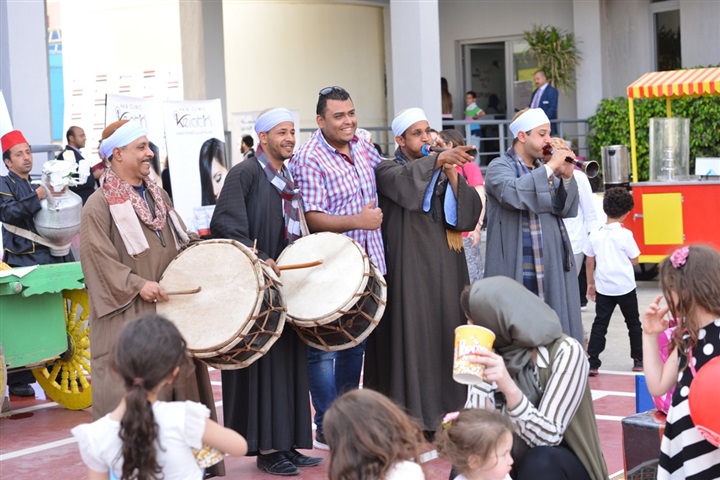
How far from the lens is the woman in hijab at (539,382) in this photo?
3.91 meters

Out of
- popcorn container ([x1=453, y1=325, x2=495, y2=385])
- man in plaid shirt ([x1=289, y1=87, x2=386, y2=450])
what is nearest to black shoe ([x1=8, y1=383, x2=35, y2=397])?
man in plaid shirt ([x1=289, y1=87, x2=386, y2=450])

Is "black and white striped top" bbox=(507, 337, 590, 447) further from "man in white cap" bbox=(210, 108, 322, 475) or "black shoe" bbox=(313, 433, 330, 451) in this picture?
"black shoe" bbox=(313, 433, 330, 451)

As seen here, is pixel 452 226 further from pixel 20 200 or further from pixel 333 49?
pixel 333 49

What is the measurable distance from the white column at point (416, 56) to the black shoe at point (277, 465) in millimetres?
9057

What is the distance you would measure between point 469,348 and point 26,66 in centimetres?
868

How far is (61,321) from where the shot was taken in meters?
7.46

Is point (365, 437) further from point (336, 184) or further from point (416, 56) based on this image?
point (416, 56)

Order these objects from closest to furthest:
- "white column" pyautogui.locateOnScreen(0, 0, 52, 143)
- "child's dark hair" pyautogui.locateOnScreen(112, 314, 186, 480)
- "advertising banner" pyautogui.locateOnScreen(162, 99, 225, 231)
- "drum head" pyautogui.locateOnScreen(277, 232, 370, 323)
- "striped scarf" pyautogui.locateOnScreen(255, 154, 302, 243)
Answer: "child's dark hair" pyautogui.locateOnScreen(112, 314, 186, 480) → "drum head" pyautogui.locateOnScreen(277, 232, 370, 323) → "striped scarf" pyautogui.locateOnScreen(255, 154, 302, 243) → "white column" pyautogui.locateOnScreen(0, 0, 52, 143) → "advertising banner" pyautogui.locateOnScreen(162, 99, 225, 231)

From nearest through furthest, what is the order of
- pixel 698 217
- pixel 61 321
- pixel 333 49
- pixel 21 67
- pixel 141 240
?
pixel 141 240, pixel 61 321, pixel 21 67, pixel 698 217, pixel 333 49

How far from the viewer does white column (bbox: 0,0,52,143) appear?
36.4 ft

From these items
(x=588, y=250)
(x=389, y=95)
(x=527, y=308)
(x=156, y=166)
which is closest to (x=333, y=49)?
(x=389, y=95)

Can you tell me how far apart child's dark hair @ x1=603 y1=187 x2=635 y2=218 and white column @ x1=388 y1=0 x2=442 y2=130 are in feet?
19.7

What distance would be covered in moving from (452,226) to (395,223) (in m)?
0.32

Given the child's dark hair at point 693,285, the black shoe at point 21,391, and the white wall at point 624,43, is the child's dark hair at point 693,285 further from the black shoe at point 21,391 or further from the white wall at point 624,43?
the white wall at point 624,43
